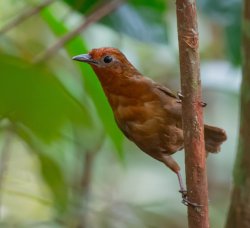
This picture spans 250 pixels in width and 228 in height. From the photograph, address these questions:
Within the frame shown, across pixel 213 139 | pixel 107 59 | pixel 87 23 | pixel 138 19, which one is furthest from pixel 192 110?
pixel 138 19

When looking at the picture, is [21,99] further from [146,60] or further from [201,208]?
[146,60]

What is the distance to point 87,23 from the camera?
2777mm

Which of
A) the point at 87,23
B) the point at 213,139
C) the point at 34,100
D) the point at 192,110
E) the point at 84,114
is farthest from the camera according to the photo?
the point at 87,23

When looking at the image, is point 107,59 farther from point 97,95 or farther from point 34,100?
point 34,100

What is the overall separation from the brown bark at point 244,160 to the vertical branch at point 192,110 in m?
0.44

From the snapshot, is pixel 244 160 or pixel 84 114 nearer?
pixel 84 114

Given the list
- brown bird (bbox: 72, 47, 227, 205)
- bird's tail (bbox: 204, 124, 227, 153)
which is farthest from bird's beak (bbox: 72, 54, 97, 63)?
bird's tail (bbox: 204, 124, 227, 153)

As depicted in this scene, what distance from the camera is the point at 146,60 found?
185 inches

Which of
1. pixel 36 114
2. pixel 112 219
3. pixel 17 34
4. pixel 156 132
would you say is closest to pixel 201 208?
pixel 156 132

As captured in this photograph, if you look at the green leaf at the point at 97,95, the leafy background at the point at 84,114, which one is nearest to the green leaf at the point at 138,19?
the leafy background at the point at 84,114

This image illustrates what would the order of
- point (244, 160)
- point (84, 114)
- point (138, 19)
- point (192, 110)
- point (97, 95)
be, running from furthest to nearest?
point (138, 19), point (244, 160), point (97, 95), point (192, 110), point (84, 114)

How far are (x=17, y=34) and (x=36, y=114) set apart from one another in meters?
3.31

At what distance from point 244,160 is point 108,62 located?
20.9 inches

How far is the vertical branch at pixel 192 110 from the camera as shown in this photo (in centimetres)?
147
